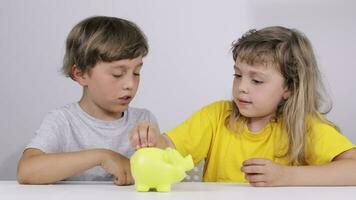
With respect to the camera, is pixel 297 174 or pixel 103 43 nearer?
pixel 297 174

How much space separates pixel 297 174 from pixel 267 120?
0.82 ft

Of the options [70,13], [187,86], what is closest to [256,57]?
[187,86]

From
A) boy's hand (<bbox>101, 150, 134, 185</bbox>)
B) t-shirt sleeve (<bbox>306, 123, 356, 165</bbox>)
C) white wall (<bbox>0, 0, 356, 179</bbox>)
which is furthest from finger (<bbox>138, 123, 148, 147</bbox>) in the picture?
white wall (<bbox>0, 0, 356, 179</bbox>)

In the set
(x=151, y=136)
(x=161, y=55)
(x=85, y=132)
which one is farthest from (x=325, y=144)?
(x=161, y=55)

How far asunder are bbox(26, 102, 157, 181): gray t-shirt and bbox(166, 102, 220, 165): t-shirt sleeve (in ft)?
0.38

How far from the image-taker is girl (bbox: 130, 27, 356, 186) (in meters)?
1.23

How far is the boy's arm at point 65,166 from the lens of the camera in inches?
42.7

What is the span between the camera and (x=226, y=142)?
131 cm

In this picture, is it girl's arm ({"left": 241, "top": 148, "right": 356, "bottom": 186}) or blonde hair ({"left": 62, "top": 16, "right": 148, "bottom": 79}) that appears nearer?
girl's arm ({"left": 241, "top": 148, "right": 356, "bottom": 186})

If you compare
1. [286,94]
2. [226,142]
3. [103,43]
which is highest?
[103,43]

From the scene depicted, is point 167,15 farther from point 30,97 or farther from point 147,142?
point 147,142

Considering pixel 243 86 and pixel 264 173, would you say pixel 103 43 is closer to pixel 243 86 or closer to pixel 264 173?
pixel 243 86

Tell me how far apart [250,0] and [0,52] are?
715 millimetres

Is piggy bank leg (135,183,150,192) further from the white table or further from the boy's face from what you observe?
the boy's face
